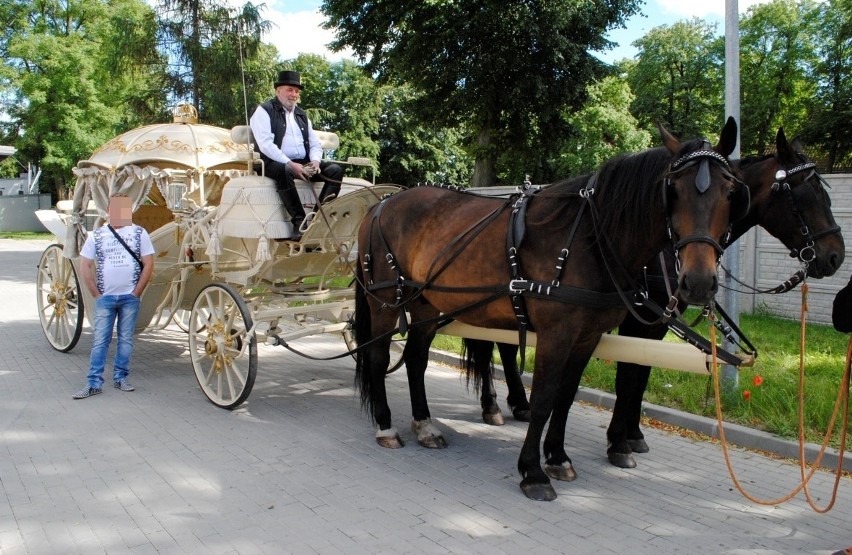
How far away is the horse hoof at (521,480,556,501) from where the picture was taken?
4.16 m

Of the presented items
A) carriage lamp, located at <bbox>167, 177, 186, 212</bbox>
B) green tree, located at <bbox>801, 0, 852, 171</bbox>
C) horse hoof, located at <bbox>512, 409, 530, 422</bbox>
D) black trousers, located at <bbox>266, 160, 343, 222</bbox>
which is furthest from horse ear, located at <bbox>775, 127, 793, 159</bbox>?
green tree, located at <bbox>801, 0, 852, 171</bbox>

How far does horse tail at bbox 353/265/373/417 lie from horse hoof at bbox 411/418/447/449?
1.40 ft

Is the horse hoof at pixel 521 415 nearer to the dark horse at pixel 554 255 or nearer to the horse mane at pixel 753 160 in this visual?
the dark horse at pixel 554 255

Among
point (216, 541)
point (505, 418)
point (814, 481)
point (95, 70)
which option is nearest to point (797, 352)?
point (814, 481)

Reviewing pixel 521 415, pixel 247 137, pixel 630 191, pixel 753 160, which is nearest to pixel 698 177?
pixel 630 191

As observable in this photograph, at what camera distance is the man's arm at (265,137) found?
5.71m

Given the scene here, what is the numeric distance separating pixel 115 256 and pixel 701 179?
17.9 ft

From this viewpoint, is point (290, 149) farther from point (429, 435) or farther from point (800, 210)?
point (800, 210)

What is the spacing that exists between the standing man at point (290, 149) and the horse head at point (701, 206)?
130 inches

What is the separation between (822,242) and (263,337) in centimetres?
453

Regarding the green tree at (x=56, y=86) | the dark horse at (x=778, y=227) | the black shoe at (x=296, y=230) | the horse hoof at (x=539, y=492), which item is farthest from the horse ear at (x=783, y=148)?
the green tree at (x=56, y=86)

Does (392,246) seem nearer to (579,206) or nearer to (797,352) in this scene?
(579,206)

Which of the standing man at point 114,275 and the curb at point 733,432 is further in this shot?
the standing man at point 114,275

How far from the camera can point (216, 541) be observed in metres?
3.61
